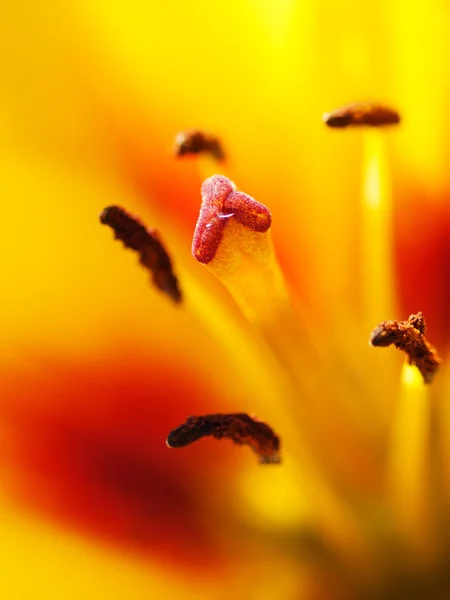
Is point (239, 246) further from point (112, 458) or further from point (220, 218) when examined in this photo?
point (112, 458)

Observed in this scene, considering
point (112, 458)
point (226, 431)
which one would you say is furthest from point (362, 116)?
point (112, 458)

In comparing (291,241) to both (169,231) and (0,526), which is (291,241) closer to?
(169,231)

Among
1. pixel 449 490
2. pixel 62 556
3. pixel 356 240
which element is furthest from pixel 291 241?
pixel 62 556

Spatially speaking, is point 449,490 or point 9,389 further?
point 9,389

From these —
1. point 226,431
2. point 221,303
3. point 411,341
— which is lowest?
point 226,431

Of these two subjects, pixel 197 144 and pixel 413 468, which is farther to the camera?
pixel 197 144

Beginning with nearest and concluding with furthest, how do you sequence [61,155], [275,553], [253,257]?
1. [253,257]
2. [275,553]
3. [61,155]

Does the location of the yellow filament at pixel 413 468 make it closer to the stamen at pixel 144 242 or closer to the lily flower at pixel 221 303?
the lily flower at pixel 221 303
